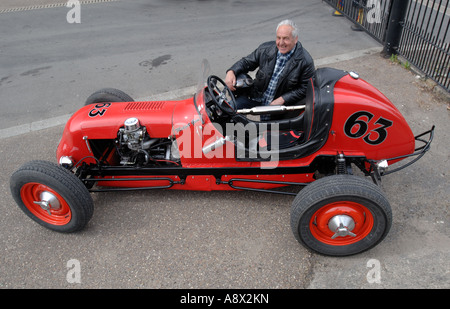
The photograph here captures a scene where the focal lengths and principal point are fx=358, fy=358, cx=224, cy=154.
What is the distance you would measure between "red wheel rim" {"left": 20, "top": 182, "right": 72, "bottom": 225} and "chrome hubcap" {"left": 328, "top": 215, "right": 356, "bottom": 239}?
7.86 ft

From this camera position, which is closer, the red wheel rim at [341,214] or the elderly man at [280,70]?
the red wheel rim at [341,214]

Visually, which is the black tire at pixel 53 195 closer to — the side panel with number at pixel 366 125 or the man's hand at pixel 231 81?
the man's hand at pixel 231 81

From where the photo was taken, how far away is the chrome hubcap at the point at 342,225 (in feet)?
9.87

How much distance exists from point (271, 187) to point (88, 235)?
1.88 meters

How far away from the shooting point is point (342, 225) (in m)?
3.01

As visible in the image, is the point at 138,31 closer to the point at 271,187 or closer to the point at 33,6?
the point at 33,6

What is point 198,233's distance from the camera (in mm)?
3502

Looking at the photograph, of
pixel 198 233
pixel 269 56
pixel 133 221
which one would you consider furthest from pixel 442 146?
pixel 133 221

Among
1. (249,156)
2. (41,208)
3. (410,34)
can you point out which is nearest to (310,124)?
(249,156)

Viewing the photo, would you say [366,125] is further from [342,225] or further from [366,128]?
[342,225]

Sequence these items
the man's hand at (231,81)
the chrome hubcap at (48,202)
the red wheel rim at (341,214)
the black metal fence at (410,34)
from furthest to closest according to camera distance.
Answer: the black metal fence at (410,34), the man's hand at (231,81), the chrome hubcap at (48,202), the red wheel rim at (341,214)

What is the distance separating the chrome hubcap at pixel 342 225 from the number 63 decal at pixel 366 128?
2.53 ft

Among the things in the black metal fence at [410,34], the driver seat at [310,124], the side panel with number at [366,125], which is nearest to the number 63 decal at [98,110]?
the driver seat at [310,124]

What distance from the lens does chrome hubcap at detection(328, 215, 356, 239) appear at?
3.01 metres
